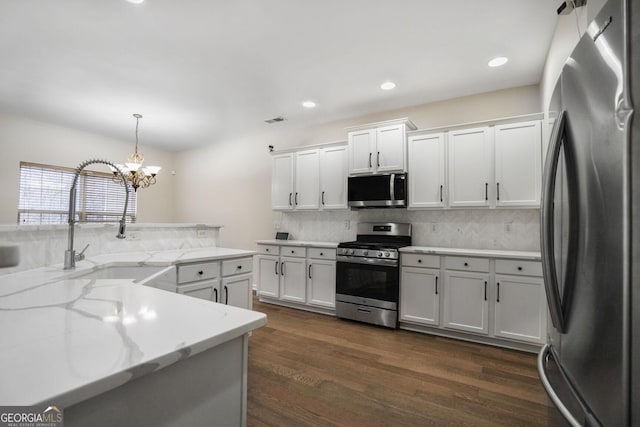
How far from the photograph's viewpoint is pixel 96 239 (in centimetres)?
244

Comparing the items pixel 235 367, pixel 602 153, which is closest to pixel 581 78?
pixel 602 153

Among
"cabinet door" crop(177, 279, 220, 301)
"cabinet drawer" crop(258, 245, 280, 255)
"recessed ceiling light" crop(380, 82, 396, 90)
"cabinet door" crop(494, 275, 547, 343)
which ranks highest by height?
"recessed ceiling light" crop(380, 82, 396, 90)

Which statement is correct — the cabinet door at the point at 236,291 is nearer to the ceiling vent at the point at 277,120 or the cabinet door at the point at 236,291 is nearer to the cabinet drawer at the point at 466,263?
the cabinet drawer at the point at 466,263

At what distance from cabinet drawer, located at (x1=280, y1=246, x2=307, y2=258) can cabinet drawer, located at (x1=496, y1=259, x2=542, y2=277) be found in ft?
7.44

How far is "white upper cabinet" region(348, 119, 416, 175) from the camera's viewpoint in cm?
365

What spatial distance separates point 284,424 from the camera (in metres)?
1.78

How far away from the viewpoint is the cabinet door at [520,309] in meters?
2.76

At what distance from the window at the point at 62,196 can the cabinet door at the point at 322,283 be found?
400 cm

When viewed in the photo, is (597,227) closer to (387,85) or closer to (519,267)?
(519,267)

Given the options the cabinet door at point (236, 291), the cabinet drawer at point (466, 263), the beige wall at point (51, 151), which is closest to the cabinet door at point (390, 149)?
the cabinet drawer at point (466, 263)

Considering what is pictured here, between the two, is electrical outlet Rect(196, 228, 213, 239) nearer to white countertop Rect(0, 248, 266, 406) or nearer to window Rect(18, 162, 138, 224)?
white countertop Rect(0, 248, 266, 406)

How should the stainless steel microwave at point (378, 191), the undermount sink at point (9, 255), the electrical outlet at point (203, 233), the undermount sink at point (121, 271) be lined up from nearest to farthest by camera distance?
the undermount sink at point (9, 255) → the undermount sink at point (121, 271) → the electrical outlet at point (203, 233) → the stainless steel microwave at point (378, 191)

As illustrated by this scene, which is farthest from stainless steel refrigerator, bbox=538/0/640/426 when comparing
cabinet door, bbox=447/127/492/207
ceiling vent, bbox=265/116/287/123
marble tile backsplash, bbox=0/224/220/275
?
ceiling vent, bbox=265/116/287/123

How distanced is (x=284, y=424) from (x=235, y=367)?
4.11 ft
